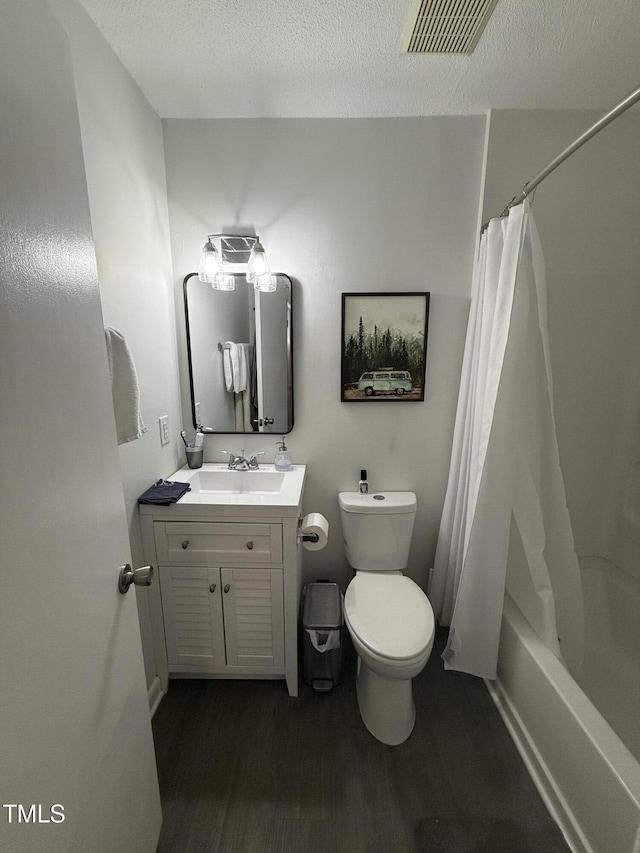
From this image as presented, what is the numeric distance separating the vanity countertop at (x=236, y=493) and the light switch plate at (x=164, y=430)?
18 centimetres

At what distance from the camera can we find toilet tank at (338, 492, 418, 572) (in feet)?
5.64

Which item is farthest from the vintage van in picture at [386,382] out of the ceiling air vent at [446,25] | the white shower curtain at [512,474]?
the ceiling air vent at [446,25]

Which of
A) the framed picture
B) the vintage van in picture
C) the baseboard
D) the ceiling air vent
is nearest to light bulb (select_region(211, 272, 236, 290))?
the framed picture

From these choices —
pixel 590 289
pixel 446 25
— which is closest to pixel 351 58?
pixel 446 25

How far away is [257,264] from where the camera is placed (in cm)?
158

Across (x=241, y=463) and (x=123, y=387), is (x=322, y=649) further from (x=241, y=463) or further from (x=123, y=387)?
(x=123, y=387)

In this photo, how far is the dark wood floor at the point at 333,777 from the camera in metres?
1.11

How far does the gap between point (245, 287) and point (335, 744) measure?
1947mm

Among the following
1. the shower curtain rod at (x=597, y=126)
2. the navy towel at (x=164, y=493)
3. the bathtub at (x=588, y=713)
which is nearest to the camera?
the shower curtain rod at (x=597, y=126)

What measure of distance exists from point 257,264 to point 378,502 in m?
1.23

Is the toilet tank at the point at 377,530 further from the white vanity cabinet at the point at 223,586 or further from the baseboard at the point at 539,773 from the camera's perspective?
the baseboard at the point at 539,773

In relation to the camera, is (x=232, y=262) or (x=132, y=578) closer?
(x=132, y=578)

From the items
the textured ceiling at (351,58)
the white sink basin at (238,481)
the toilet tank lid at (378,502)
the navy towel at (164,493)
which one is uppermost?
the textured ceiling at (351,58)

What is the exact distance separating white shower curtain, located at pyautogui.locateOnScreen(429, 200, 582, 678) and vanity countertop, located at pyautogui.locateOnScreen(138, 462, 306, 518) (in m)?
0.77
